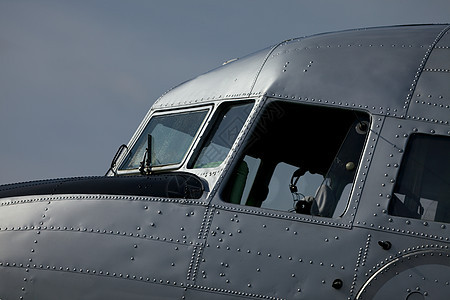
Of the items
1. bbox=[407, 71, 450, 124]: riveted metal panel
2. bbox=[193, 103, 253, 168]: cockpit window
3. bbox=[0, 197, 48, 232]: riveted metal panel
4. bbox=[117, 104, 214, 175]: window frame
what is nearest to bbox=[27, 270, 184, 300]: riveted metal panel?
bbox=[0, 197, 48, 232]: riveted metal panel

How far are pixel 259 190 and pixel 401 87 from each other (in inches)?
75.0

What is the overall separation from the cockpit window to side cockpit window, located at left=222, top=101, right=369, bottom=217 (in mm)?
212

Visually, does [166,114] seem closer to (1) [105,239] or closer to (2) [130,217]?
(2) [130,217]

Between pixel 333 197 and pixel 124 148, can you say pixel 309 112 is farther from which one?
pixel 124 148

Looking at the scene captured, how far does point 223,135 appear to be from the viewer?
8.91 meters

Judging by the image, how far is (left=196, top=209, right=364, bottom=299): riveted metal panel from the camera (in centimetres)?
763

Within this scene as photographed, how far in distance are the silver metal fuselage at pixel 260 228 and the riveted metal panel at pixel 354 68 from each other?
2cm

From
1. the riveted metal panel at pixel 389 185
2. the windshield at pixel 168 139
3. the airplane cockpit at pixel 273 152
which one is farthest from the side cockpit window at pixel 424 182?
the windshield at pixel 168 139

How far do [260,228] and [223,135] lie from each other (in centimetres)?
145

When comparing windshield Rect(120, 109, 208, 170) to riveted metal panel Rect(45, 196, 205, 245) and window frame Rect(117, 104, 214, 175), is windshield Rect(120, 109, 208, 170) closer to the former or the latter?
window frame Rect(117, 104, 214, 175)

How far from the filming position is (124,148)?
34.5 ft

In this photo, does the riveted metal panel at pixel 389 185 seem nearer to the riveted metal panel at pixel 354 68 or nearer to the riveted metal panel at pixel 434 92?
the riveted metal panel at pixel 434 92

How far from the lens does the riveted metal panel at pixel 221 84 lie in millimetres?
9203

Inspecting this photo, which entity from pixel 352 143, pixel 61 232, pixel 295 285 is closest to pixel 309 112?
pixel 352 143
